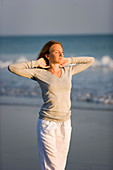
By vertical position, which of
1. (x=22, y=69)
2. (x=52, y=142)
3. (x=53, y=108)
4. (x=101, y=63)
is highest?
(x=101, y=63)

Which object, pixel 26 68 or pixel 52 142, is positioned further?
pixel 26 68

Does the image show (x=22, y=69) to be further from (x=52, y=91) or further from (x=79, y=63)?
(x=79, y=63)

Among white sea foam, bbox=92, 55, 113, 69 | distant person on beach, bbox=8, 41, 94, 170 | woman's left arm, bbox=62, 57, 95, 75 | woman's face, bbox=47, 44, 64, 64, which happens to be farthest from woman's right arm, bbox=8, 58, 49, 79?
white sea foam, bbox=92, 55, 113, 69

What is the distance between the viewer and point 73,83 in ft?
35.2

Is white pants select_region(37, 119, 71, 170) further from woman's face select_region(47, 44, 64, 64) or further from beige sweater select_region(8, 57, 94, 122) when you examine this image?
woman's face select_region(47, 44, 64, 64)

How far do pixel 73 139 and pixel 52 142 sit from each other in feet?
7.24

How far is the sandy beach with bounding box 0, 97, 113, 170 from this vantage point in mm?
3793

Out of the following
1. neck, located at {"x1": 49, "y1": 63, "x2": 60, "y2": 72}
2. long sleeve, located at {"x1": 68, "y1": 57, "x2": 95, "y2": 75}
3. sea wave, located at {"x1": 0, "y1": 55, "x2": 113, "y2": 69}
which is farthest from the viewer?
sea wave, located at {"x1": 0, "y1": 55, "x2": 113, "y2": 69}

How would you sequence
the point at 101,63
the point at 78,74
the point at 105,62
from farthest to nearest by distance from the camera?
the point at 105,62 < the point at 101,63 < the point at 78,74

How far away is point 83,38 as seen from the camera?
76.1 ft

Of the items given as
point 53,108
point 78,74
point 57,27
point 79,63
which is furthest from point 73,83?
point 57,27

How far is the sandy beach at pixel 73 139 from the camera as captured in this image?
3.79 metres

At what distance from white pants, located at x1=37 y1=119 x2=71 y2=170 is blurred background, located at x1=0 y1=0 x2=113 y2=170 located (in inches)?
43.3

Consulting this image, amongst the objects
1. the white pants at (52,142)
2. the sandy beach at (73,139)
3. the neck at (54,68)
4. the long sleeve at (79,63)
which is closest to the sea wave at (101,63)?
the sandy beach at (73,139)
